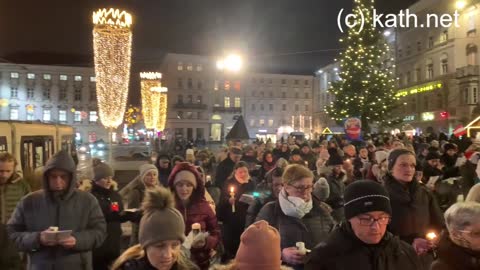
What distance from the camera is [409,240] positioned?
384 cm

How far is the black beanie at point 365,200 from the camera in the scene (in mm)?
2678

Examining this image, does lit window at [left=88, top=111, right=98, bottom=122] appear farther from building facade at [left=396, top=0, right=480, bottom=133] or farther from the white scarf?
the white scarf

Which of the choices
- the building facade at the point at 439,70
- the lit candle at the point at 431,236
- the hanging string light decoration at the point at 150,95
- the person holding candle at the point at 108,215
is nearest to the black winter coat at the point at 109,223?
the person holding candle at the point at 108,215

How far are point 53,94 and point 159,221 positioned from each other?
91673mm

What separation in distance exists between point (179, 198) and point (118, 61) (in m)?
12.1

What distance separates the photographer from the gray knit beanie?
8.96 ft

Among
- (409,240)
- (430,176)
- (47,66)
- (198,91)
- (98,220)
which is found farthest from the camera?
(198,91)

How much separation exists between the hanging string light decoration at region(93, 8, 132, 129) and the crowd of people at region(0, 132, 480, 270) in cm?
977

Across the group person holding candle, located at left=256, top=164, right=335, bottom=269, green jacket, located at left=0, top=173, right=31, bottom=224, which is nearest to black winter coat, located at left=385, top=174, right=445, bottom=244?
person holding candle, located at left=256, top=164, right=335, bottom=269

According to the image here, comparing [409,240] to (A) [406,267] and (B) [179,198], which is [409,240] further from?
(B) [179,198]

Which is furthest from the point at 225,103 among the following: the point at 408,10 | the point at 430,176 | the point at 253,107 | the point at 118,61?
the point at 430,176

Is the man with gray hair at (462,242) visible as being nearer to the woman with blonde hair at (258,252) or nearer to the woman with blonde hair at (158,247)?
the woman with blonde hair at (258,252)

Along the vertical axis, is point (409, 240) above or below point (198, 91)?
below

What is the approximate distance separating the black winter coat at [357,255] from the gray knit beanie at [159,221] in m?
0.88
